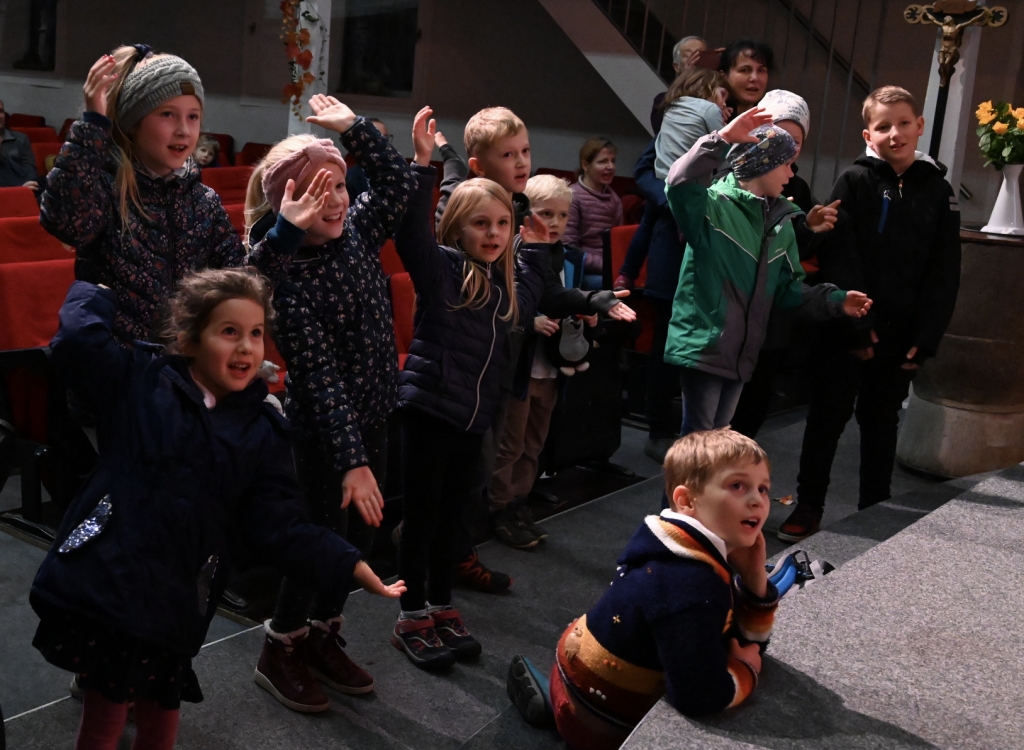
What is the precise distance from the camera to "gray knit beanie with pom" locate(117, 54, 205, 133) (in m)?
2.16

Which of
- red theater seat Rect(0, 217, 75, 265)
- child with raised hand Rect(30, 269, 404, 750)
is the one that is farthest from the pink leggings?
red theater seat Rect(0, 217, 75, 265)

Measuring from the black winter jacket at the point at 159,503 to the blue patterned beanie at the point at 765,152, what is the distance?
1930mm

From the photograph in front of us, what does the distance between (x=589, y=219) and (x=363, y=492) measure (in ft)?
11.0

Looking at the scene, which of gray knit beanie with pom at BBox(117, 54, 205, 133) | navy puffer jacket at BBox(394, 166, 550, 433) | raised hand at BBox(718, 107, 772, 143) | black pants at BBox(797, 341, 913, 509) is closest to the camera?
gray knit beanie with pom at BBox(117, 54, 205, 133)

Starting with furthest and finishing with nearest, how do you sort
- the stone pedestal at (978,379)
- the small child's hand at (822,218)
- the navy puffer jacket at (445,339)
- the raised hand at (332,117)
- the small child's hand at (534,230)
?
1. the stone pedestal at (978,379)
2. the small child's hand at (822,218)
3. the small child's hand at (534,230)
4. the navy puffer jacket at (445,339)
5. the raised hand at (332,117)

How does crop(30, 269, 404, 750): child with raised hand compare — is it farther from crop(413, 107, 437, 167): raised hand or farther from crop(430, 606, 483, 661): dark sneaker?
crop(430, 606, 483, 661): dark sneaker

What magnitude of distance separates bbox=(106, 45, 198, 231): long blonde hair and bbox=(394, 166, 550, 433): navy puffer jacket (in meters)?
0.60

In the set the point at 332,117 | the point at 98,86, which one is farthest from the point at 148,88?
the point at 332,117

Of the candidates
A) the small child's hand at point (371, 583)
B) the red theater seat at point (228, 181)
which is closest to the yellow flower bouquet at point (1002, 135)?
the small child's hand at point (371, 583)

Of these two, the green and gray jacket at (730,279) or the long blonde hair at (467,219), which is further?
the green and gray jacket at (730,279)

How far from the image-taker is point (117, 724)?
5.96ft

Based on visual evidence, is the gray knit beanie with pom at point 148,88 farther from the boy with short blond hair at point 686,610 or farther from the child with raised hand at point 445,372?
the boy with short blond hair at point 686,610

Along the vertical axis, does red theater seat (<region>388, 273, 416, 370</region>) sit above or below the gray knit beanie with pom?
below

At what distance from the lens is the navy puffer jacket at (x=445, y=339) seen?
251cm
